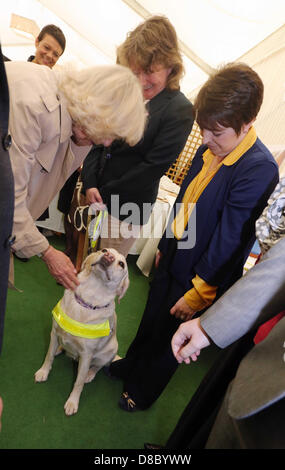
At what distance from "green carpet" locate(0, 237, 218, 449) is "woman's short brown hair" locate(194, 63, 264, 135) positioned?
179 cm

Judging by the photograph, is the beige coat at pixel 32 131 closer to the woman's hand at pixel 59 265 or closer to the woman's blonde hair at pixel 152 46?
the woman's hand at pixel 59 265

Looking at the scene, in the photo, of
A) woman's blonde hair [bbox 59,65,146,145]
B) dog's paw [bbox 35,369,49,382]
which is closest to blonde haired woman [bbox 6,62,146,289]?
woman's blonde hair [bbox 59,65,146,145]

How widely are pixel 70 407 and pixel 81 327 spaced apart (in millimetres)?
534

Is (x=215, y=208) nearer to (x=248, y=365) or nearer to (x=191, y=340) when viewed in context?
(x=191, y=340)

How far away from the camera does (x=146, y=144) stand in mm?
1774

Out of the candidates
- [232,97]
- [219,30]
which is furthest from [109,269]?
[219,30]

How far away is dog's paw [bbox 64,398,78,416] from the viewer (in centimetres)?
170

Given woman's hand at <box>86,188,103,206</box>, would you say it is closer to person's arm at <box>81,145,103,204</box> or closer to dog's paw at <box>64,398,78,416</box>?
person's arm at <box>81,145,103,204</box>

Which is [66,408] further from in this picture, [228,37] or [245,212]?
[228,37]

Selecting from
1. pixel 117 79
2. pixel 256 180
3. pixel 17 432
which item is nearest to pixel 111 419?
pixel 17 432

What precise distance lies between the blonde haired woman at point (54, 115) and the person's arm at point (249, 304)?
2.51 ft

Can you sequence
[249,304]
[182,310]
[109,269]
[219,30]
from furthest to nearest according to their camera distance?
[219,30] → [109,269] → [182,310] → [249,304]

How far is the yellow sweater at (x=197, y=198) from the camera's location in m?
1.21

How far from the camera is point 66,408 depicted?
1705 millimetres
